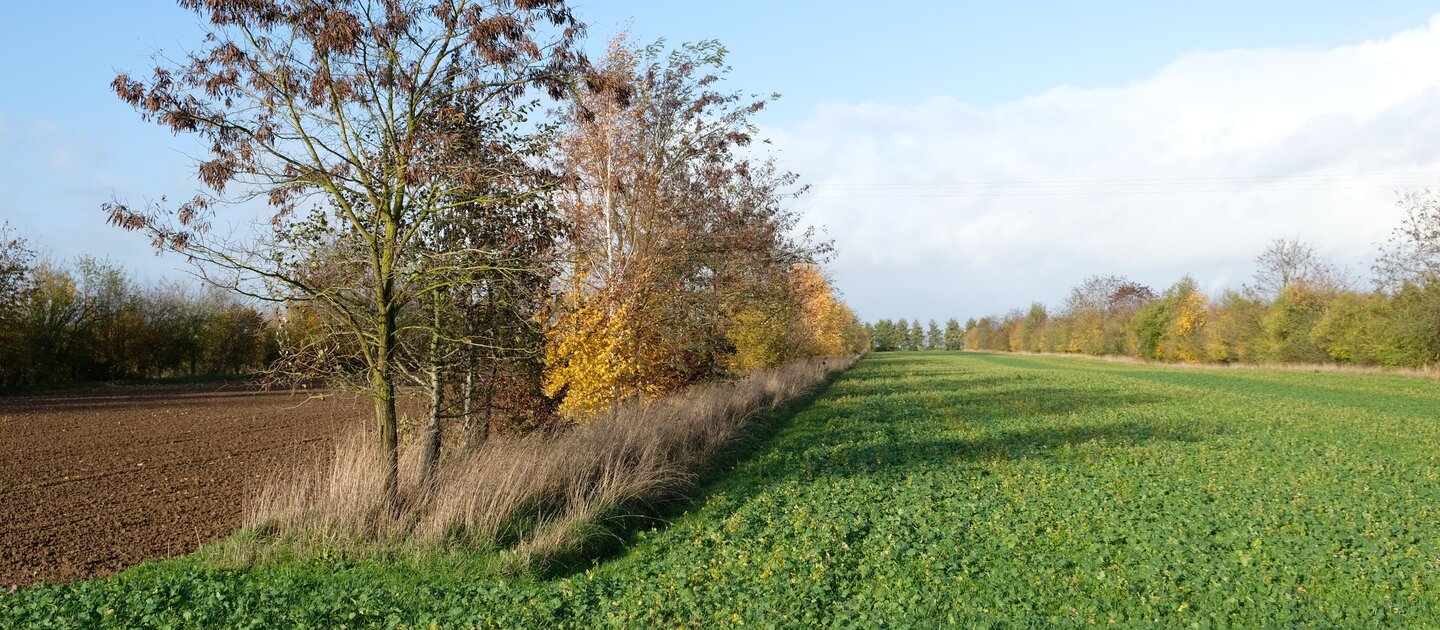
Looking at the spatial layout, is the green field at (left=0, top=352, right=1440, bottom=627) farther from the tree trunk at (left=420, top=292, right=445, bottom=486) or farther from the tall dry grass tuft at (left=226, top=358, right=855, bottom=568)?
the tree trunk at (left=420, top=292, right=445, bottom=486)

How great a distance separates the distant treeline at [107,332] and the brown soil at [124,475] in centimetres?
950

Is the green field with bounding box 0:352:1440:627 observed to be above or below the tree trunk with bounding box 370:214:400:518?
below

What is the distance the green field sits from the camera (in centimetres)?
611

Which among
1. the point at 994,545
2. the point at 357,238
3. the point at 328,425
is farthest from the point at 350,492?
the point at 328,425

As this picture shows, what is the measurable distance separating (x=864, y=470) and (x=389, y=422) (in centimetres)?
713

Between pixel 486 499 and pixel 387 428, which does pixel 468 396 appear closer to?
pixel 387 428

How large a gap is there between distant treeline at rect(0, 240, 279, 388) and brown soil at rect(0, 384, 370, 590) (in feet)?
31.2

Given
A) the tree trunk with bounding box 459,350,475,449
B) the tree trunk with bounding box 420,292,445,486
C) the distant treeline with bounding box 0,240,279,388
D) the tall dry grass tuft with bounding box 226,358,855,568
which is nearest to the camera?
the tall dry grass tuft with bounding box 226,358,855,568

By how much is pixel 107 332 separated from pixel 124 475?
3754cm

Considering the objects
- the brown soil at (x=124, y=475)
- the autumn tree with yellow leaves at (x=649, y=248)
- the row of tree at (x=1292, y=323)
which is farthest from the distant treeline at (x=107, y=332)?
the row of tree at (x=1292, y=323)

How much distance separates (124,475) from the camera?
1369 centimetres

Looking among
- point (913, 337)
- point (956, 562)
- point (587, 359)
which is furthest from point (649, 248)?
point (913, 337)

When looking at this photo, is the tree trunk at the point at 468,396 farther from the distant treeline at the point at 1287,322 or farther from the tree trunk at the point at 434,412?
the distant treeline at the point at 1287,322

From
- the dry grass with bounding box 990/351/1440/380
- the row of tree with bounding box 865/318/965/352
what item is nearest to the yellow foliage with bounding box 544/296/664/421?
the dry grass with bounding box 990/351/1440/380
